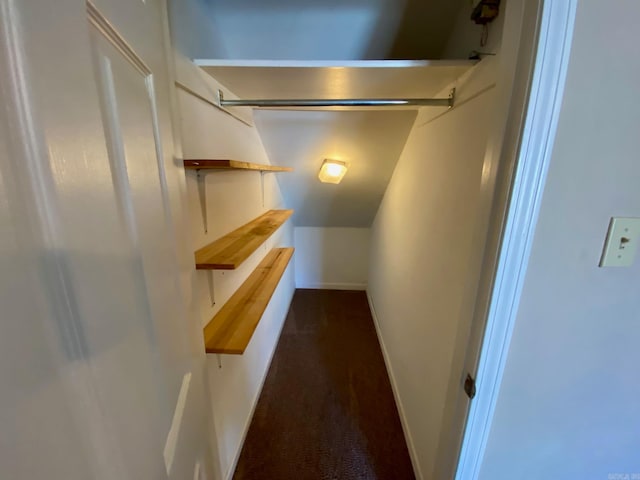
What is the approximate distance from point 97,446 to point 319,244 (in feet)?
11.0

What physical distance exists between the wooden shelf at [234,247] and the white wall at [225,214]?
41 mm

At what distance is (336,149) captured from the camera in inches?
85.5

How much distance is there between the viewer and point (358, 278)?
3.76 m

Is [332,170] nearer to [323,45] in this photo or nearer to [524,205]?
[323,45]

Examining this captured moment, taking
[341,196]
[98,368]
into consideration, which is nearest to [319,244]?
[341,196]

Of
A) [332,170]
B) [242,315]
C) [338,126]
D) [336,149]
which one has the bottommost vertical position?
[242,315]

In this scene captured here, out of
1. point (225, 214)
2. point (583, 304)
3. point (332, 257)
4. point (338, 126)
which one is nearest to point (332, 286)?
point (332, 257)

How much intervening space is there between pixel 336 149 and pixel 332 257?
1802 mm

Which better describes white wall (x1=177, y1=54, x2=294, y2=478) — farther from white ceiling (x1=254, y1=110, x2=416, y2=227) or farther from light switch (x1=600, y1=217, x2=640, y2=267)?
light switch (x1=600, y1=217, x2=640, y2=267)

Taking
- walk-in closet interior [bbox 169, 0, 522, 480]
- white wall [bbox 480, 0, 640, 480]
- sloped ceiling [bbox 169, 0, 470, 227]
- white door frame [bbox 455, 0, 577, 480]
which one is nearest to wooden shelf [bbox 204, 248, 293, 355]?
walk-in closet interior [bbox 169, 0, 522, 480]

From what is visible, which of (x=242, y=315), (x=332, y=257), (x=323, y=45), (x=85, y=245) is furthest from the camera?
(x=332, y=257)

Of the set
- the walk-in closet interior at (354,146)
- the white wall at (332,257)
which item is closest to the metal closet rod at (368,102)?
the walk-in closet interior at (354,146)

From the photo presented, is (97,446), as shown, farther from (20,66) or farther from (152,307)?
(20,66)

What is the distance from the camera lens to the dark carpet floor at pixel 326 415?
1.54 metres
